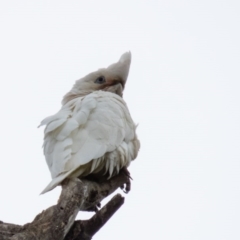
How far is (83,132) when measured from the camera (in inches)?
206

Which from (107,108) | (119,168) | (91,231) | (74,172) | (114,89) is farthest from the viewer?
(114,89)

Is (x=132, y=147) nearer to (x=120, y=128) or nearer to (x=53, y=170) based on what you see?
(x=120, y=128)

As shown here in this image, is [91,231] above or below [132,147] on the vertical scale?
below

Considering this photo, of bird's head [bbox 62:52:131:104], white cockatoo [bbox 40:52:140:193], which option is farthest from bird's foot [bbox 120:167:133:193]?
bird's head [bbox 62:52:131:104]

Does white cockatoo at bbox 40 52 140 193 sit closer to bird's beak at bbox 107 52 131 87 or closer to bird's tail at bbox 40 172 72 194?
bird's tail at bbox 40 172 72 194

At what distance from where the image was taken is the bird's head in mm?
7164

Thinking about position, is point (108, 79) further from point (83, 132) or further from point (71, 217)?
point (71, 217)

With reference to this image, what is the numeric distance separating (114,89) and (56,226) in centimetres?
362

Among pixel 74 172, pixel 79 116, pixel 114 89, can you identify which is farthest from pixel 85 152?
pixel 114 89

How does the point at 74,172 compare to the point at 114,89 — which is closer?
the point at 74,172

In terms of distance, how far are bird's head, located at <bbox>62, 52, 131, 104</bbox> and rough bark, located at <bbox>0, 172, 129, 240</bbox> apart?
2298 millimetres

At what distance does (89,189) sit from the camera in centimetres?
473

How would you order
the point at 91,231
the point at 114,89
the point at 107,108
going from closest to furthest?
1. the point at 91,231
2. the point at 107,108
3. the point at 114,89

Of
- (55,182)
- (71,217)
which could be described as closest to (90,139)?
(55,182)
